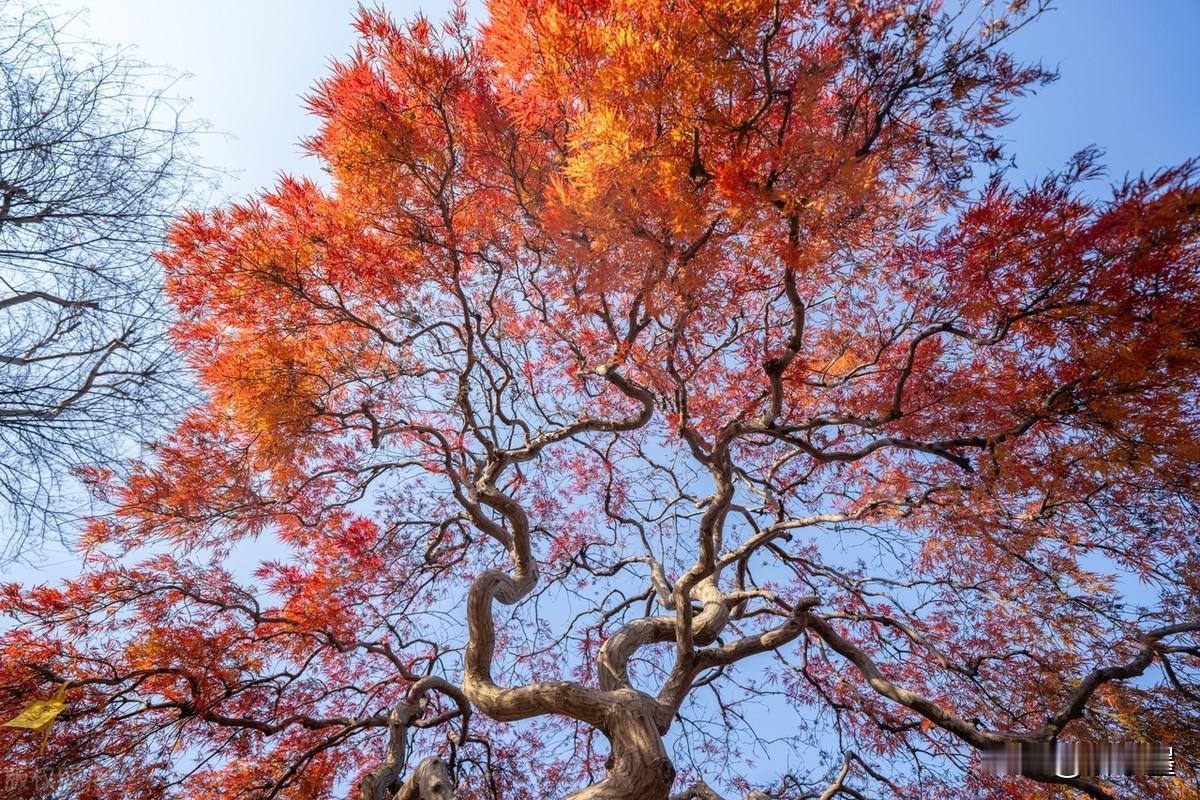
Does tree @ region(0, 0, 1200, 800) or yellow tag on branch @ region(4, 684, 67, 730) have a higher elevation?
tree @ region(0, 0, 1200, 800)

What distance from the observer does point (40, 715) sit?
10.5 feet

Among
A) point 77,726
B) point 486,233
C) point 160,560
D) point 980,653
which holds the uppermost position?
point 486,233

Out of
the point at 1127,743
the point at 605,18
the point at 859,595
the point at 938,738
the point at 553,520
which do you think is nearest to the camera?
the point at 605,18

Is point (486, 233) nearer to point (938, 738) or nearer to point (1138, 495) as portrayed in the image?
point (1138, 495)

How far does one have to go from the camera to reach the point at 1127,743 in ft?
12.5

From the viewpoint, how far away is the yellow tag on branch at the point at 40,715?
3025 mm

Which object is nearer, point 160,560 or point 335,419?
point 160,560

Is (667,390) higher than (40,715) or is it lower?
higher

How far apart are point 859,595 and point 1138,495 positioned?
7.65 ft

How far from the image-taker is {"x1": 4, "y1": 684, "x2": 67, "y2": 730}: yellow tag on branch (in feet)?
9.93

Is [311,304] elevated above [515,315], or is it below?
below

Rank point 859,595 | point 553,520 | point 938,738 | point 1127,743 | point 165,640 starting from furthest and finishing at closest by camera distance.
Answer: point 553,520
point 859,595
point 938,738
point 165,640
point 1127,743

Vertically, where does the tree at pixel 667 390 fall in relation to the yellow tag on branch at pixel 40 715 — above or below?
above

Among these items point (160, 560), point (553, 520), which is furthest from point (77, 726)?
point (553, 520)
